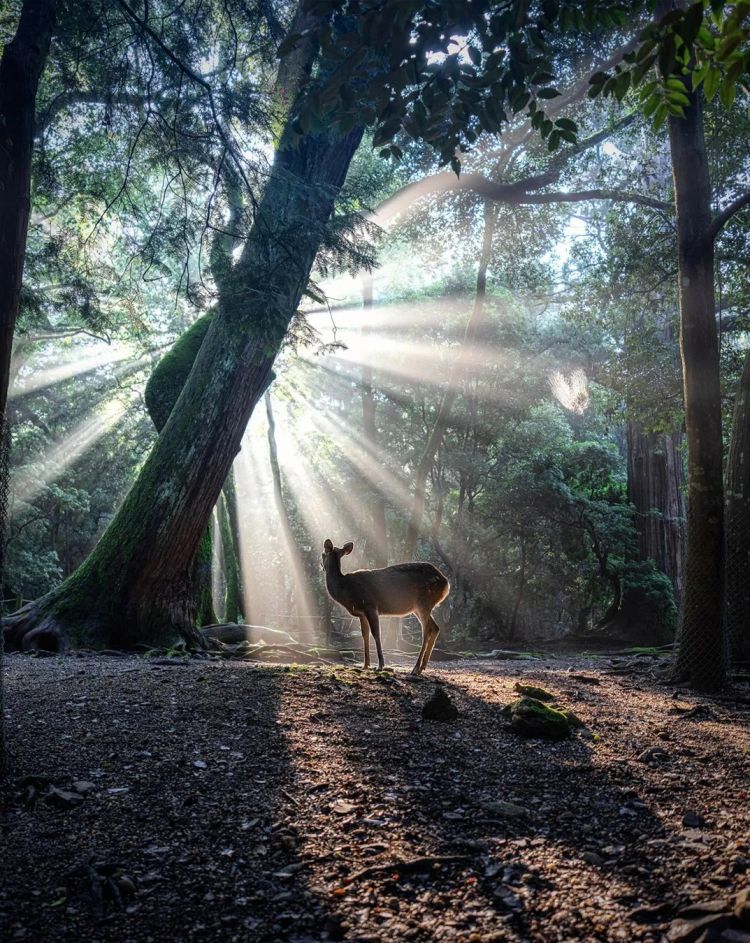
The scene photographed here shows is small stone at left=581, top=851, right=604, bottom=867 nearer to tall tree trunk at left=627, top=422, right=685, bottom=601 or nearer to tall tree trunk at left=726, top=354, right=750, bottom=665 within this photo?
tall tree trunk at left=726, top=354, right=750, bottom=665

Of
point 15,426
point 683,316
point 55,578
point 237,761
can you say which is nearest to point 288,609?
point 55,578

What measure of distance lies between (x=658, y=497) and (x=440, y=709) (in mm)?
13061

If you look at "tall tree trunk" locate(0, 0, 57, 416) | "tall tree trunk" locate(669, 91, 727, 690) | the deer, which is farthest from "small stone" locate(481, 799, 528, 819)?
"tall tree trunk" locate(669, 91, 727, 690)

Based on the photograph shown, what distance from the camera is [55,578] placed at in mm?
20406

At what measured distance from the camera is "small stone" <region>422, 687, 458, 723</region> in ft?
14.9

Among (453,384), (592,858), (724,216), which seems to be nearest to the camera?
(592,858)

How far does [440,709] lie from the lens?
15.0 ft

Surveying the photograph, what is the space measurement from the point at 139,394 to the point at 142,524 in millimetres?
14842

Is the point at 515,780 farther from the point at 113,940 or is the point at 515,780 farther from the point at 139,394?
the point at 139,394

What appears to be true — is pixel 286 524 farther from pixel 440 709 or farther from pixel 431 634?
pixel 440 709

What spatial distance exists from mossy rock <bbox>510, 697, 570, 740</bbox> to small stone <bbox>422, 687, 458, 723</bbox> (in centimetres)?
40

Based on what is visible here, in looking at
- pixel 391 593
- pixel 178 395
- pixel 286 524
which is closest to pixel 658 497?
pixel 286 524

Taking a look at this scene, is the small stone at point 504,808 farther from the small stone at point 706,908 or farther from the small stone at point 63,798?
the small stone at point 63,798

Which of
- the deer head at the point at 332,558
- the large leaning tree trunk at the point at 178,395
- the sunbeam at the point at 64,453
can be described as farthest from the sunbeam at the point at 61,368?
the deer head at the point at 332,558
